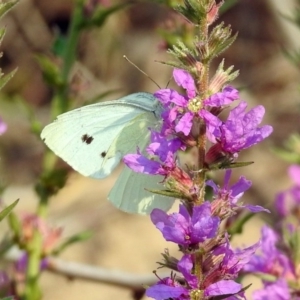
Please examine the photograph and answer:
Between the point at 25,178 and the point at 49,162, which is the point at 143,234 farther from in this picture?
the point at 49,162

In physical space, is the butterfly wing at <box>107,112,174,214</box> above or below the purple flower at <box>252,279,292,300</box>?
above

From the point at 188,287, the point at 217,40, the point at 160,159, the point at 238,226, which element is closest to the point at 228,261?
the point at 188,287

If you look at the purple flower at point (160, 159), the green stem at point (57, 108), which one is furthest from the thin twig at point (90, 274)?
the purple flower at point (160, 159)

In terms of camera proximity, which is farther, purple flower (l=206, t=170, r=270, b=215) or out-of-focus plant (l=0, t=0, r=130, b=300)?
out-of-focus plant (l=0, t=0, r=130, b=300)

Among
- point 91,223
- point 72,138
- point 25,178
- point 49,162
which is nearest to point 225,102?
point 72,138

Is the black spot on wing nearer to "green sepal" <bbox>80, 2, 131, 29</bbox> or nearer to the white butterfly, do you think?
the white butterfly

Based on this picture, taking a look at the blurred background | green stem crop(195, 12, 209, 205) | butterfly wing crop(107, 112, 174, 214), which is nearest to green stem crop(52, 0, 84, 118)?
butterfly wing crop(107, 112, 174, 214)

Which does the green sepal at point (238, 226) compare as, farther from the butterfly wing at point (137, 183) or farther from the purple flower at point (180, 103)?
the purple flower at point (180, 103)
